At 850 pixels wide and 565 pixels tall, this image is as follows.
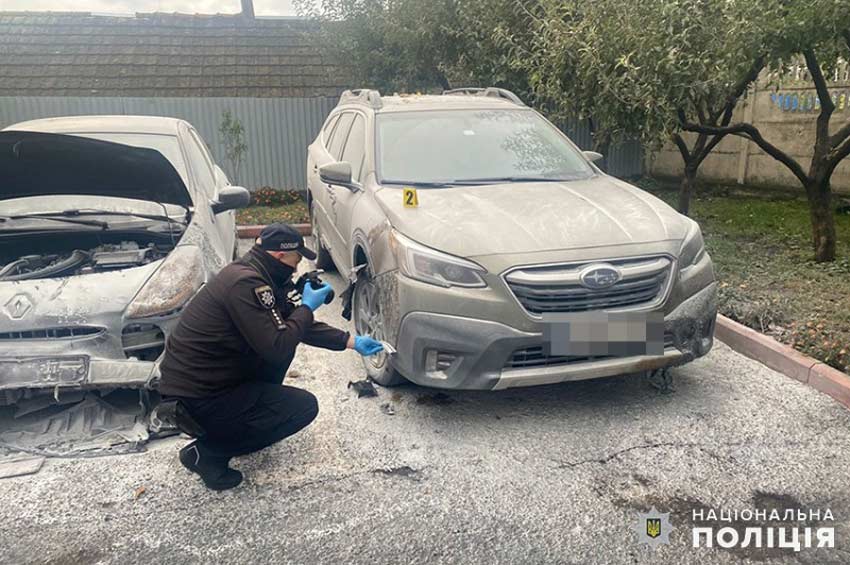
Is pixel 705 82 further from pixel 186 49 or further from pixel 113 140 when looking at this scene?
pixel 186 49

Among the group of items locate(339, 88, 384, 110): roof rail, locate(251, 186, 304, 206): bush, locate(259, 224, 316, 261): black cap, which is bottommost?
locate(251, 186, 304, 206): bush

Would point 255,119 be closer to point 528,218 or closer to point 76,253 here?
point 76,253

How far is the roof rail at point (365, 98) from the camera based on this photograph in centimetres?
525

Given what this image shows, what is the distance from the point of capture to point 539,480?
10.4ft

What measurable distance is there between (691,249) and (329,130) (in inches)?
152

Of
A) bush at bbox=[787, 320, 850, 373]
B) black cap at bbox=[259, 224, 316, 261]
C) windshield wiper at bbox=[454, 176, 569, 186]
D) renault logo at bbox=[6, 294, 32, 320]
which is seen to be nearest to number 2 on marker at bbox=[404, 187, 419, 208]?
windshield wiper at bbox=[454, 176, 569, 186]

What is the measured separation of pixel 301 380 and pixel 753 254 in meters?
5.04

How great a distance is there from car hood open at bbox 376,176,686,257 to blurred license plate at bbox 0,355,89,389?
1936mm

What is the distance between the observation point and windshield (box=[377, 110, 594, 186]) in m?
4.51

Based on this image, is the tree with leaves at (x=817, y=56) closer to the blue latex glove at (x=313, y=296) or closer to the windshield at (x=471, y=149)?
the windshield at (x=471, y=149)

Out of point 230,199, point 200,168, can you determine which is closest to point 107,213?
point 230,199

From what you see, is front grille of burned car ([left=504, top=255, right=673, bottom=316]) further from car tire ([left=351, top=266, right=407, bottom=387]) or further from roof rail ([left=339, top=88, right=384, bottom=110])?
roof rail ([left=339, top=88, right=384, bottom=110])

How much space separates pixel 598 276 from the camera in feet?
11.1

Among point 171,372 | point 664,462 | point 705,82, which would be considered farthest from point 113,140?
point 705,82
